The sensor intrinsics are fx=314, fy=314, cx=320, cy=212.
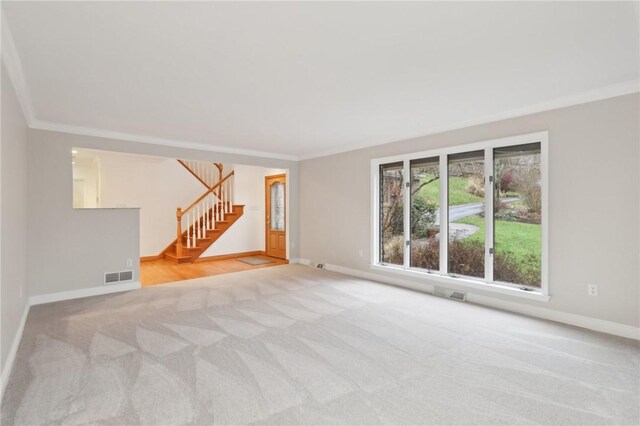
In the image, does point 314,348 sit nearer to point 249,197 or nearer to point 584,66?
point 584,66

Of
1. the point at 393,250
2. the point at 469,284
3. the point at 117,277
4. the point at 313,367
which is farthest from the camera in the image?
the point at 393,250

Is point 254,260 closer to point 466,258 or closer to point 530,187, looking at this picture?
point 466,258

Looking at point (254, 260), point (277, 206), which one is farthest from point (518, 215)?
point (254, 260)

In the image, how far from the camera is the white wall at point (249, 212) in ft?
27.8

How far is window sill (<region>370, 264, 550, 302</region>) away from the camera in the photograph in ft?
12.5

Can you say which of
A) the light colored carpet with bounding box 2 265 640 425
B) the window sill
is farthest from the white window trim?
the light colored carpet with bounding box 2 265 640 425

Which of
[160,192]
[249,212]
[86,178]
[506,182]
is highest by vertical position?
[86,178]

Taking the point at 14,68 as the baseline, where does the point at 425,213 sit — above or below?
below

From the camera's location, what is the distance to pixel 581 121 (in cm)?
345

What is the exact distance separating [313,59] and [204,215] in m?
6.49

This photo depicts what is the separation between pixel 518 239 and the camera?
4.05 m

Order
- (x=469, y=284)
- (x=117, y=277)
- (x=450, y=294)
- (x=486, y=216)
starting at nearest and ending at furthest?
1. (x=486, y=216)
2. (x=469, y=284)
3. (x=450, y=294)
4. (x=117, y=277)

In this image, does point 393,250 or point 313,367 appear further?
point 393,250

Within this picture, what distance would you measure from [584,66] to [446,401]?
119 inches
